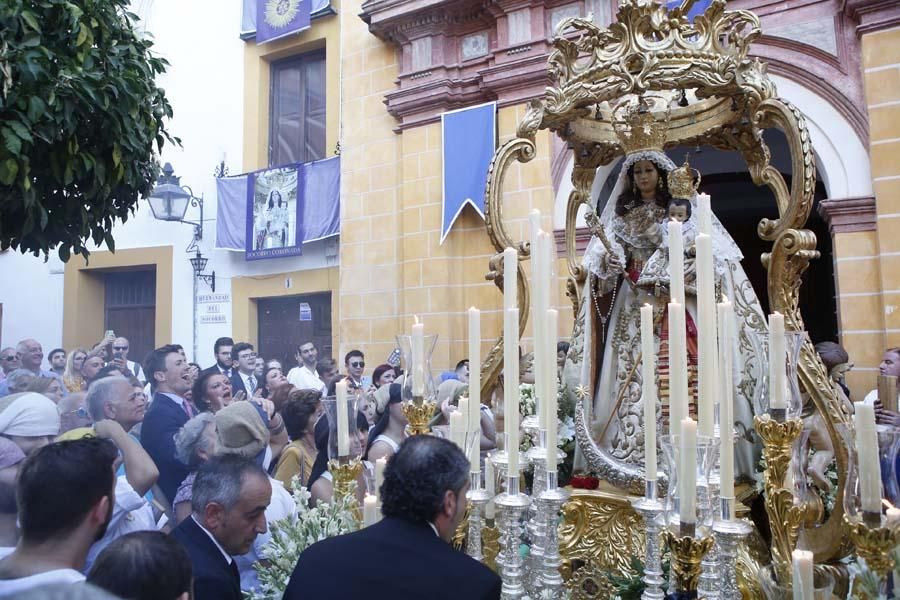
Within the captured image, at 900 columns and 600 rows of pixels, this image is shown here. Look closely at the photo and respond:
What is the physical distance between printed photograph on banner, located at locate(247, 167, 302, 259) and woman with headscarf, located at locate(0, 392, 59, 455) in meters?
4.60

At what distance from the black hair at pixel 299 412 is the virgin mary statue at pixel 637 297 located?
1084 mm

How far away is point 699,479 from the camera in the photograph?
3.97ft

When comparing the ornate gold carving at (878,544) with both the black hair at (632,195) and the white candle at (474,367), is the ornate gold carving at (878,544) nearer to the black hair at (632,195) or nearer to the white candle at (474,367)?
the white candle at (474,367)

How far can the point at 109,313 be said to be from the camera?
26.8ft

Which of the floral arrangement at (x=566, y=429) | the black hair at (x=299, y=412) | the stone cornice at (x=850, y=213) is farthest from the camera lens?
the stone cornice at (x=850, y=213)

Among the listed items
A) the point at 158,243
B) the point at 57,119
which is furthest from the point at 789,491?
the point at 158,243

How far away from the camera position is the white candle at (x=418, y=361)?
1656mm

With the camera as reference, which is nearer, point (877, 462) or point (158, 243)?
point (877, 462)

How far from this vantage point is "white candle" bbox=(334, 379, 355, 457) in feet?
5.38

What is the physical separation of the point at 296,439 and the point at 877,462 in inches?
92.5

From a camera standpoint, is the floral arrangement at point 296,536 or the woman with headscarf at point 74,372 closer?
the floral arrangement at point 296,536

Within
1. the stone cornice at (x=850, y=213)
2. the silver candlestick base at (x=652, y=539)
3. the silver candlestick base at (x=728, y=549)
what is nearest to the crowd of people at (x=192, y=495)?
the silver candlestick base at (x=652, y=539)

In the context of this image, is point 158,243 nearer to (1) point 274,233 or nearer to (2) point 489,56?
(1) point 274,233

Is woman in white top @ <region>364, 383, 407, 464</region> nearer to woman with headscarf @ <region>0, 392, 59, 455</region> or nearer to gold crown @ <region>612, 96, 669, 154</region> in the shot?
woman with headscarf @ <region>0, 392, 59, 455</region>
